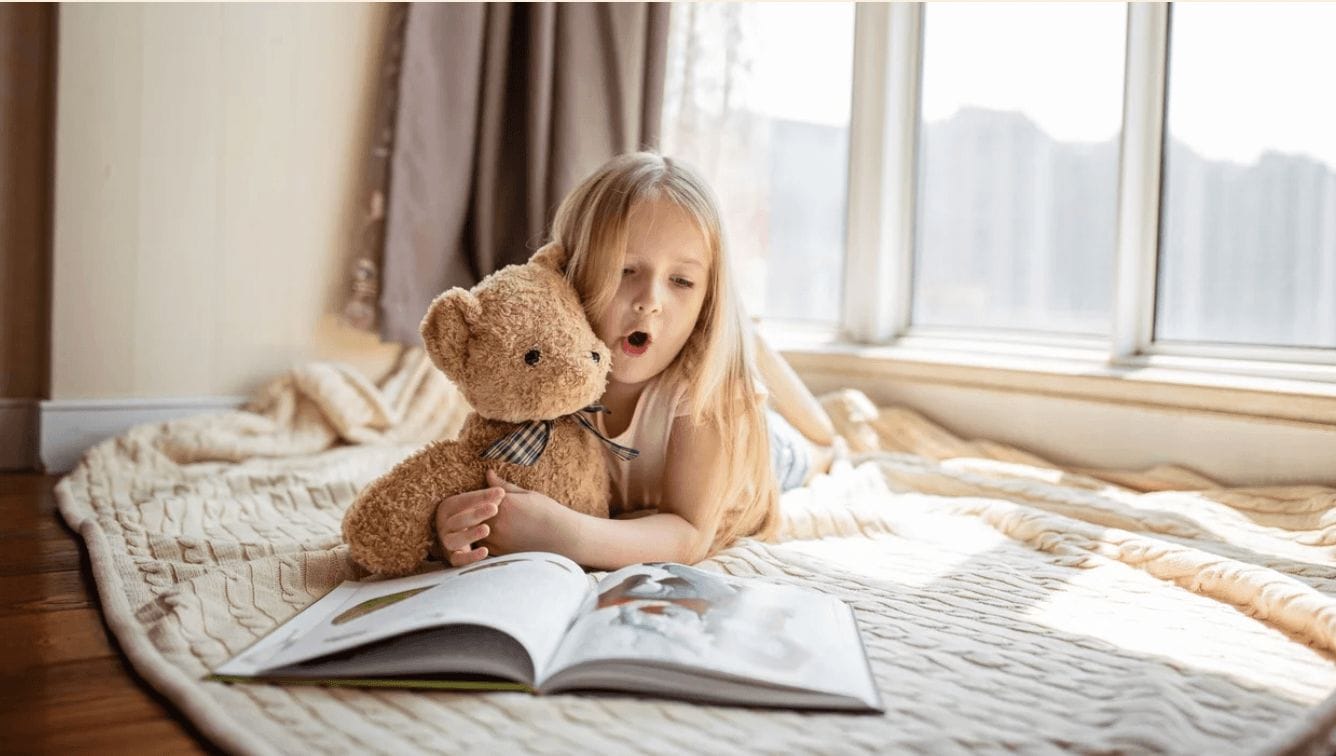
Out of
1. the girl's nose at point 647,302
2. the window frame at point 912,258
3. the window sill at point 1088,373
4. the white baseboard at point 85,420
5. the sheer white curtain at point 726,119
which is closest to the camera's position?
the girl's nose at point 647,302

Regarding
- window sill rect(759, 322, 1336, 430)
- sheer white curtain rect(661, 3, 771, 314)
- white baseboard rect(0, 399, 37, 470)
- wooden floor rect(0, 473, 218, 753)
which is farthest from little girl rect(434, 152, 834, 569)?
white baseboard rect(0, 399, 37, 470)

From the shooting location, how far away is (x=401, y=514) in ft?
3.42

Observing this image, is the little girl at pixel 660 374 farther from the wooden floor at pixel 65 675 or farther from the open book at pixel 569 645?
the wooden floor at pixel 65 675

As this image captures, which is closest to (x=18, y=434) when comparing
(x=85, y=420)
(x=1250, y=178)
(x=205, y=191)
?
(x=85, y=420)

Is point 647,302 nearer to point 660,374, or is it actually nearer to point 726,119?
point 660,374

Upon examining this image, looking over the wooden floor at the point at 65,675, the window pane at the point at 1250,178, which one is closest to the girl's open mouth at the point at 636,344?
the wooden floor at the point at 65,675

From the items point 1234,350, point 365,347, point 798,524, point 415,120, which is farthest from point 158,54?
point 1234,350

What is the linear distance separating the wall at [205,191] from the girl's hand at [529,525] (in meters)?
1.32

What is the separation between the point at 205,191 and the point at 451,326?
1.33m

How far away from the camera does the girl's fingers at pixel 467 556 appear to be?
1.04 meters

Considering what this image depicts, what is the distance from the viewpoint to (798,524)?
1403 millimetres

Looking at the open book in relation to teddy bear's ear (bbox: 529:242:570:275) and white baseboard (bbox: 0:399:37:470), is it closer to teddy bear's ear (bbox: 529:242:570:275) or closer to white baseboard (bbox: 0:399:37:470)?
teddy bear's ear (bbox: 529:242:570:275)

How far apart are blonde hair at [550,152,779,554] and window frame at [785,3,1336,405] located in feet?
2.84

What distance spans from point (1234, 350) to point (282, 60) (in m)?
1.93
